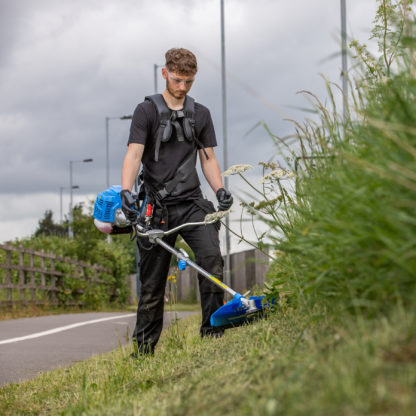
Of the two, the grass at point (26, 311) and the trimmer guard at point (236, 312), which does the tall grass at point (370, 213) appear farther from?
the grass at point (26, 311)

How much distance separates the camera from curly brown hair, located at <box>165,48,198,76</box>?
4910 mm

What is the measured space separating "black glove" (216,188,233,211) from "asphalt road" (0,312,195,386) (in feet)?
3.92

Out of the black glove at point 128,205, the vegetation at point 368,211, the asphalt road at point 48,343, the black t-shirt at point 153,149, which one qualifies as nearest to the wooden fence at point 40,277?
the asphalt road at point 48,343

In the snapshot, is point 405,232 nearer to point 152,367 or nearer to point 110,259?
point 152,367

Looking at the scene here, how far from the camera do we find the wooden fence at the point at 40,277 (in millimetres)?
17234

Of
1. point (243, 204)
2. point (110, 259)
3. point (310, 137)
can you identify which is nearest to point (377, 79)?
point (310, 137)

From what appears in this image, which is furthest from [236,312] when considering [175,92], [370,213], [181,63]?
[370,213]

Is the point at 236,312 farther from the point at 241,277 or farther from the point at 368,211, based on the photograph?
the point at 241,277

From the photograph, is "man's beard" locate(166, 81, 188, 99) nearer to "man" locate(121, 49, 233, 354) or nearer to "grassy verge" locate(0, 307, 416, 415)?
"man" locate(121, 49, 233, 354)

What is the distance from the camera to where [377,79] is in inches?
124

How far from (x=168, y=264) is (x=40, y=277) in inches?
612

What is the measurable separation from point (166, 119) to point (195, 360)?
232 centimetres

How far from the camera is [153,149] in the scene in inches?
200

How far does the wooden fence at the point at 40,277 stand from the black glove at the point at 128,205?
41.3ft
